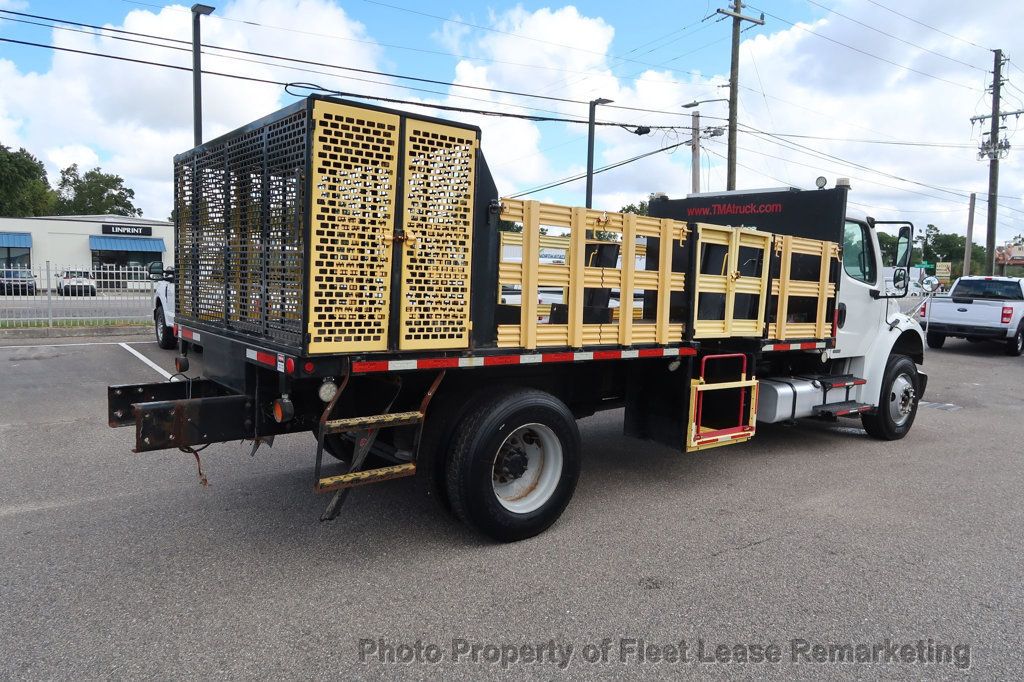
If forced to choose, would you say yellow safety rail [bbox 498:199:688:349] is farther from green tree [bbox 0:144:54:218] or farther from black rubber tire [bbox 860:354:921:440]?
green tree [bbox 0:144:54:218]

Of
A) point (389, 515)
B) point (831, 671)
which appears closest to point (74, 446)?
point (389, 515)

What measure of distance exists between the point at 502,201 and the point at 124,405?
2827 mm

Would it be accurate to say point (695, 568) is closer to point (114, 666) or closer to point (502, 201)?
point (502, 201)

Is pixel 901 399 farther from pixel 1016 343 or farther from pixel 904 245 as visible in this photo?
pixel 1016 343

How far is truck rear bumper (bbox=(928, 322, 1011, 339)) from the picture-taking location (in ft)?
54.5

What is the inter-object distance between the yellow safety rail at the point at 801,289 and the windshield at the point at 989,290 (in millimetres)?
13672

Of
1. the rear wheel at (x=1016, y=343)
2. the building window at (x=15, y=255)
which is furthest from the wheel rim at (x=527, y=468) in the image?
the building window at (x=15, y=255)

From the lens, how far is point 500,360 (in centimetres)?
436

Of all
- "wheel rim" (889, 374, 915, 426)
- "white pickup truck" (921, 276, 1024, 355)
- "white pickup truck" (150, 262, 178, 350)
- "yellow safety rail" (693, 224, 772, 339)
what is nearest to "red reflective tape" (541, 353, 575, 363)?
"yellow safety rail" (693, 224, 772, 339)

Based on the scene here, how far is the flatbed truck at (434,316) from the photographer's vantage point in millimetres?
3793

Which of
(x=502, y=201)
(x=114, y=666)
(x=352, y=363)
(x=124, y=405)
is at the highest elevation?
(x=502, y=201)

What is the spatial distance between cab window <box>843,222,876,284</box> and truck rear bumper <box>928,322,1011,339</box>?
1203cm

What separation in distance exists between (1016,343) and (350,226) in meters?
18.4

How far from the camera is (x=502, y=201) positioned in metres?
4.29
